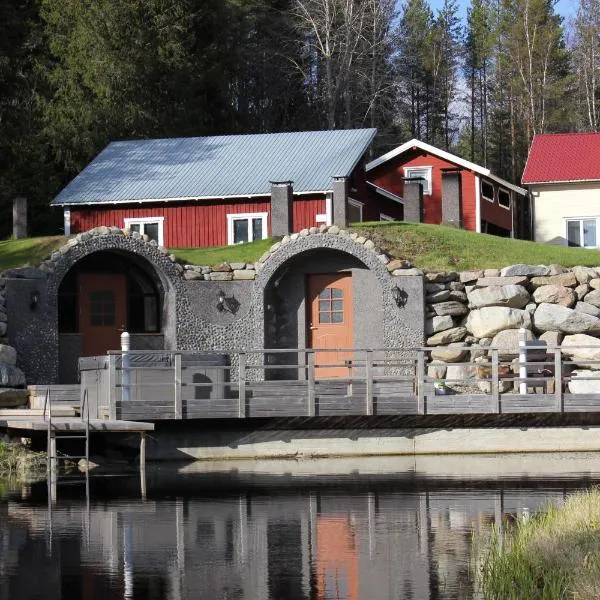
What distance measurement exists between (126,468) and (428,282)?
8776mm

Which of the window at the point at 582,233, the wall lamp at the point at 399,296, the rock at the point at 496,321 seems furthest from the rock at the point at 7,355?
the window at the point at 582,233

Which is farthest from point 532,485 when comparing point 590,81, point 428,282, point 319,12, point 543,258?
A: point 590,81

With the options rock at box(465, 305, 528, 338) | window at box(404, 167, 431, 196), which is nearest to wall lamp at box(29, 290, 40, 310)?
rock at box(465, 305, 528, 338)

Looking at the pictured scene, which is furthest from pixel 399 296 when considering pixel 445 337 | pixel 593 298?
pixel 593 298

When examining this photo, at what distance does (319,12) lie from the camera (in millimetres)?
53031

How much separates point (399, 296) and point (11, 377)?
781 centimetres

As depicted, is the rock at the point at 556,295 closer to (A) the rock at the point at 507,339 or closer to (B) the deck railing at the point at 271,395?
(A) the rock at the point at 507,339

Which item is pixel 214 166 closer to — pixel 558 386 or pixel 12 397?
pixel 12 397

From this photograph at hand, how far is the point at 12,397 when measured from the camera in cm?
2448

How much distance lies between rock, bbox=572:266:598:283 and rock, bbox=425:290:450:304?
107 inches

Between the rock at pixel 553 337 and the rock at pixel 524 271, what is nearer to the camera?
the rock at pixel 553 337

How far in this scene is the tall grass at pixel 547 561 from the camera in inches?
425

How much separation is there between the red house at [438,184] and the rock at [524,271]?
1217cm

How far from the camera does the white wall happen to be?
42250 millimetres
